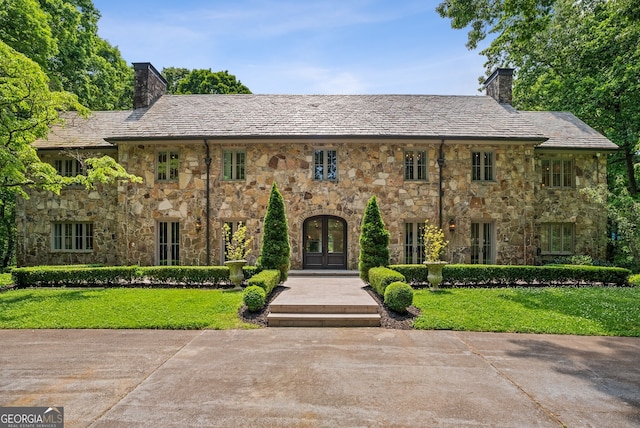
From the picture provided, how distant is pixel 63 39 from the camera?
18797 mm

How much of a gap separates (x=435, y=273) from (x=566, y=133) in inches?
443

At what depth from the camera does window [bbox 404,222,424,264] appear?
47.9 feet

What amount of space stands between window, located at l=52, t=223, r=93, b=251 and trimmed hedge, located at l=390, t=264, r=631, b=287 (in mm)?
13460

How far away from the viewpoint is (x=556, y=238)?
1598cm

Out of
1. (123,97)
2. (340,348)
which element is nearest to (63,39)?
(123,97)

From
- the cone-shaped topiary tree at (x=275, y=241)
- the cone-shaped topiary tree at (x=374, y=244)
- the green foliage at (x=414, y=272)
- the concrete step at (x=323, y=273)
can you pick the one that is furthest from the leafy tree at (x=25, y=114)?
the green foliage at (x=414, y=272)

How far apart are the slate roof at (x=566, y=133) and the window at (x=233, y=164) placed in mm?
13153

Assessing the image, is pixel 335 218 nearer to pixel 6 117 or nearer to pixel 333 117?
pixel 333 117

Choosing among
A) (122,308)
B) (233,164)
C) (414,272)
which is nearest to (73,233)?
(233,164)

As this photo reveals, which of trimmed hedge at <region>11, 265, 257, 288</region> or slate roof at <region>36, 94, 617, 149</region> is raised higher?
slate roof at <region>36, 94, 617, 149</region>

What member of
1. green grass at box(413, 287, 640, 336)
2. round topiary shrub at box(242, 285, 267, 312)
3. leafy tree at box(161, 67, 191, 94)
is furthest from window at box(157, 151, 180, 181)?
leafy tree at box(161, 67, 191, 94)

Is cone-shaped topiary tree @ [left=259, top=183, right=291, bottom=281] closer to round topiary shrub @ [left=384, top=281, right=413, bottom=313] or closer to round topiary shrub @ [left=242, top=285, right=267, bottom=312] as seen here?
round topiary shrub @ [left=242, top=285, right=267, bottom=312]

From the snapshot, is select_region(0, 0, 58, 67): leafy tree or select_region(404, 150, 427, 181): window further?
select_region(0, 0, 58, 67): leafy tree

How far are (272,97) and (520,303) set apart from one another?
14.3 metres
